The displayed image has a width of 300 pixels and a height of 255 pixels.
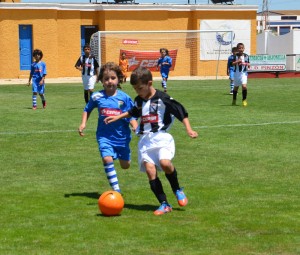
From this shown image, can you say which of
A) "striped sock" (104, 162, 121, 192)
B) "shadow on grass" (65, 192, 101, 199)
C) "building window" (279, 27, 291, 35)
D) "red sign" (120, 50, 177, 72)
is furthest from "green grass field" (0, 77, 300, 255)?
"building window" (279, 27, 291, 35)

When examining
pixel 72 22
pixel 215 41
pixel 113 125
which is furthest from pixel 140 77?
pixel 215 41

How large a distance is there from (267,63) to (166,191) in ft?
130

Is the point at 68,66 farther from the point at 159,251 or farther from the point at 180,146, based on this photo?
the point at 159,251

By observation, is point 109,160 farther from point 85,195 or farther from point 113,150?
point 85,195

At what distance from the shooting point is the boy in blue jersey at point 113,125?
10016 millimetres

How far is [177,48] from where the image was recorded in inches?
2028

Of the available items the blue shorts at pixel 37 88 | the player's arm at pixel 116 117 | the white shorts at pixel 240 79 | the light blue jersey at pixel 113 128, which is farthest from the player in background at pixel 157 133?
the white shorts at pixel 240 79

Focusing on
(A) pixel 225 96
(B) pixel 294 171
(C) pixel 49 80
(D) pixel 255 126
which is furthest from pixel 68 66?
(B) pixel 294 171

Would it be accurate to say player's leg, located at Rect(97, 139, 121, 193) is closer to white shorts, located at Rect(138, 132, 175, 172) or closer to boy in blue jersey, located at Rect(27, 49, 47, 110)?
white shorts, located at Rect(138, 132, 175, 172)

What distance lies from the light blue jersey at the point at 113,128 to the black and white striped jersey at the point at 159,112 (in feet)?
2.58

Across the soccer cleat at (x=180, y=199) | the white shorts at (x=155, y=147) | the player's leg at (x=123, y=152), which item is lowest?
the soccer cleat at (x=180, y=199)

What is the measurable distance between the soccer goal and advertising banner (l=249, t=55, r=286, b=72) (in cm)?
304

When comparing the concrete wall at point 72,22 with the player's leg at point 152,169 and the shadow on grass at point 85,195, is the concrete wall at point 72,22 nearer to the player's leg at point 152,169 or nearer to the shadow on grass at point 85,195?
the shadow on grass at point 85,195

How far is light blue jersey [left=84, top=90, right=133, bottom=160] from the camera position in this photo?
10.1m
